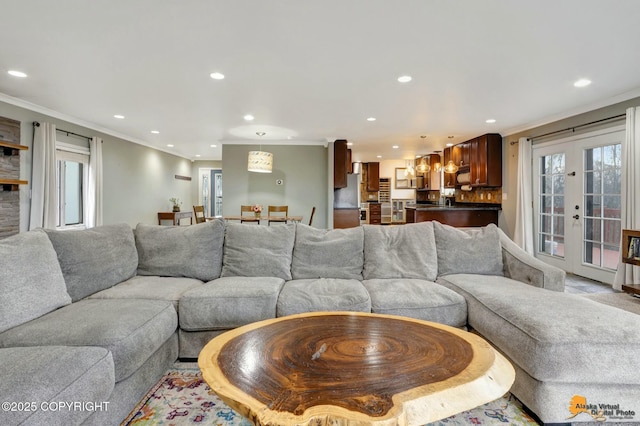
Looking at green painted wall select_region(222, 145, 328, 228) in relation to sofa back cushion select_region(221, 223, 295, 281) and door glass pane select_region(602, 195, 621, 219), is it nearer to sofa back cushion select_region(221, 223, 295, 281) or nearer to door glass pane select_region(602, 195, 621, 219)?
sofa back cushion select_region(221, 223, 295, 281)

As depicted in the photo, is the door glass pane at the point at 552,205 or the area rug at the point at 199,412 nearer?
the area rug at the point at 199,412

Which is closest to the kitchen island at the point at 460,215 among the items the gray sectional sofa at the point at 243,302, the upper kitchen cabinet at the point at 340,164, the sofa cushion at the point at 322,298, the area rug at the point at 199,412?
the upper kitchen cabinet at the point at 340,164

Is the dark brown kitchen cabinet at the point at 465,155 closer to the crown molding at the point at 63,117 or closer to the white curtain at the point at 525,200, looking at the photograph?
the white curtain at the point at 525,200

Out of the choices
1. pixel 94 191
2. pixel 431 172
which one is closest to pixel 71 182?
pixel 94 191

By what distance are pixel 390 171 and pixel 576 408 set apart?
10998 millimetres

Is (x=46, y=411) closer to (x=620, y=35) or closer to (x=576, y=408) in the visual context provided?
(x=576, y=408)

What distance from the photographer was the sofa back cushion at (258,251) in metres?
2.72

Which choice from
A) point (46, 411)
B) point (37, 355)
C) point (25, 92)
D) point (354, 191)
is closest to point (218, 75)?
point (25, 92)

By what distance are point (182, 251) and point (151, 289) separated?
0.49 metres

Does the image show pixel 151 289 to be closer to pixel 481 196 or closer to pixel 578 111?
pixel 578 111

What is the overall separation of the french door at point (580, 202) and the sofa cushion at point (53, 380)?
5.74 m

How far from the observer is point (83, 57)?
3.03 meters

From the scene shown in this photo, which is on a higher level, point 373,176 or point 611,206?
point 373,176

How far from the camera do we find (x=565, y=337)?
1.53 m
